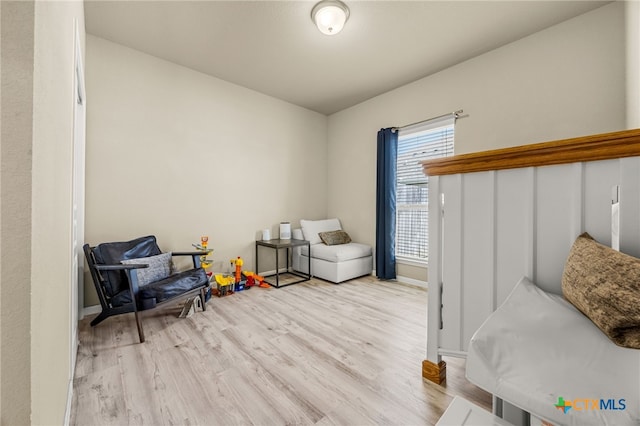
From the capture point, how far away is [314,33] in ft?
8.45

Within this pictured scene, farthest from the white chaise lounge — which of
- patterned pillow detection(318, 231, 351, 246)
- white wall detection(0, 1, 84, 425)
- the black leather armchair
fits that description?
white wall detection(0, 1, 84, 425)

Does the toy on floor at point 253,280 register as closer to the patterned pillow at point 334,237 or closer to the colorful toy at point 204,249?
the colorful toy at point 204,249

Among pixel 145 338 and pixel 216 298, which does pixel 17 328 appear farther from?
pixel 216 298

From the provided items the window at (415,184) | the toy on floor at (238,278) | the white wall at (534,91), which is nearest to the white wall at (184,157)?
the toy on floor at (238,278)

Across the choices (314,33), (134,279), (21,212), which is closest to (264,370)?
(134,279)

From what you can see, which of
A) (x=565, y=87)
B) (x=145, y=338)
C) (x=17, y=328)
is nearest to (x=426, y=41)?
(x=565, y=87)

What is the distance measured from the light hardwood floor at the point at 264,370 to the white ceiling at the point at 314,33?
2.73m

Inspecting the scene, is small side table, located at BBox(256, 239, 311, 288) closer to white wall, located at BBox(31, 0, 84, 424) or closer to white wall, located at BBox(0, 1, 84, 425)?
white wall, located at BBox(31, 0, 84, 424)

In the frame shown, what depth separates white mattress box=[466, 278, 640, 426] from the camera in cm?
55

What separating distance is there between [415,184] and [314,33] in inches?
88.3

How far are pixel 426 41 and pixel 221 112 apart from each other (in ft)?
8.39

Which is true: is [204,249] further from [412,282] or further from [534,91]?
[534,91]

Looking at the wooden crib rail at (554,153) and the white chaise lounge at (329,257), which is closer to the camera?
the wooden crib rail at (554,153)

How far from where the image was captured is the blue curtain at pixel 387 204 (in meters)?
3.76
